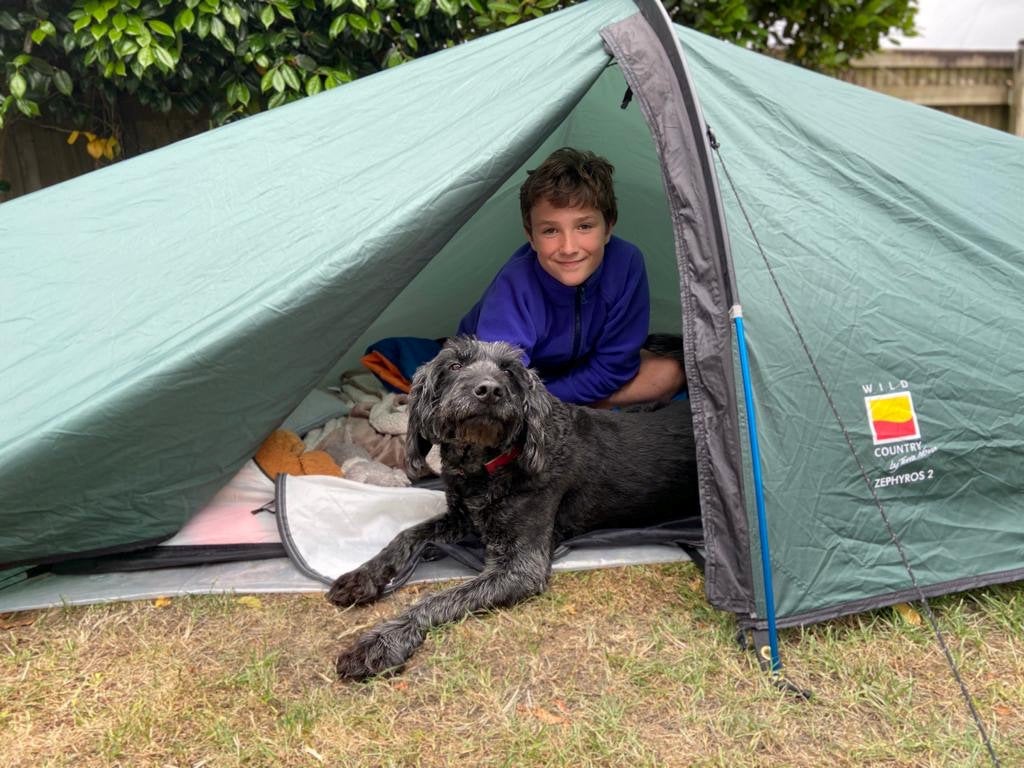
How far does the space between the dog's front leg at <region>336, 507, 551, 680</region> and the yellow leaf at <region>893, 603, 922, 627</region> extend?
3.66 ft

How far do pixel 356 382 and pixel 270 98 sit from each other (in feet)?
5.93

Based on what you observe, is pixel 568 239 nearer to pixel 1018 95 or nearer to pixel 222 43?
pixel 222 43

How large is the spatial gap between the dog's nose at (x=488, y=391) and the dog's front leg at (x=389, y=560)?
1.97 ft

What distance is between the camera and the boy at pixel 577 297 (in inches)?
141

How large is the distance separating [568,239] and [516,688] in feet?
5.87

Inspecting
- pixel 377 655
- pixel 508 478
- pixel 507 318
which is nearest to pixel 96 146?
pixel 507 318

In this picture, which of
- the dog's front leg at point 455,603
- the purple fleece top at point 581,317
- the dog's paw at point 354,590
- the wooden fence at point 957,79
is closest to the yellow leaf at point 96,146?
the purple fleece top at point 581,317

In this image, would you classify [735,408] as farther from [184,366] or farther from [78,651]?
[78,651]

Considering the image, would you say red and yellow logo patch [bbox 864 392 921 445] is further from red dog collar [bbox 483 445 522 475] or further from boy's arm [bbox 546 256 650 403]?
boy's arm [bbox 546 256 650 403]

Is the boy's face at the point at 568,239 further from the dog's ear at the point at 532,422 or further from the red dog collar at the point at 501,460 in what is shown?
the red dog collar at the point at 501,460

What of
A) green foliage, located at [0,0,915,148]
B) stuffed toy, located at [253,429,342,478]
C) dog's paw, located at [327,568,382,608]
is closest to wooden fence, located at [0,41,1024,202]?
green foliage, located at [0,0,915,148]

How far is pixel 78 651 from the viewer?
270cm

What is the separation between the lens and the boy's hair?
3.55 m

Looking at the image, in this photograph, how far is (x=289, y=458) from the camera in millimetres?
3693
